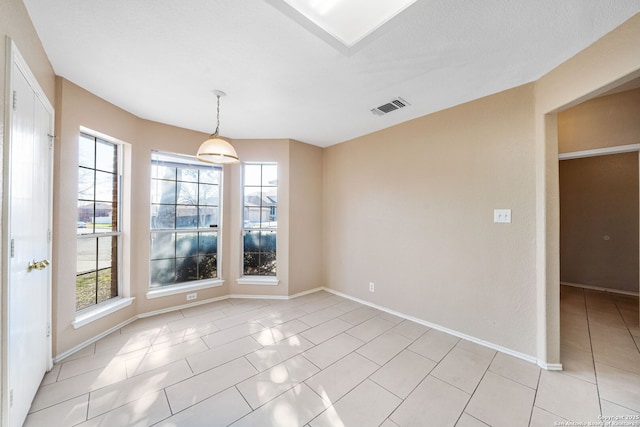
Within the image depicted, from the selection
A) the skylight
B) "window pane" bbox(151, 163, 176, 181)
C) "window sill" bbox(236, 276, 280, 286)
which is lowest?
"window sill" bbox(236, 276, 280, 286)

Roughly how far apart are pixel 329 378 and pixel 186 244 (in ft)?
9.16

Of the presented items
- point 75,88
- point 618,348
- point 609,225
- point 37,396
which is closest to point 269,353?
point 37,396

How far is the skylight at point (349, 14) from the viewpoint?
1.46 meters

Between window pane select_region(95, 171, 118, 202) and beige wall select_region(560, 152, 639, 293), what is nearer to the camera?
window pane select_region(95, 171, 118, 202)

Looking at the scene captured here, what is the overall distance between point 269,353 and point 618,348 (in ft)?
11.3

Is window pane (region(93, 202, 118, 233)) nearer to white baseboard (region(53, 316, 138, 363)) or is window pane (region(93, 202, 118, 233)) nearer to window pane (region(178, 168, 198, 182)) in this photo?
window pane (region(178, 168, 198, 182))

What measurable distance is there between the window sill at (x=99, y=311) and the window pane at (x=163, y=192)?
1.33 metres

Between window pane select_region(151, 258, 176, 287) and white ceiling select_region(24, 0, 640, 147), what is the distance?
2053mm

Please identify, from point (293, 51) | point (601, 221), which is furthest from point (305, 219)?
point (601, 221)

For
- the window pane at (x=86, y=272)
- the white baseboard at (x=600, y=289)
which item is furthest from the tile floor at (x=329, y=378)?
the white baseboard at (x=600, y=289)

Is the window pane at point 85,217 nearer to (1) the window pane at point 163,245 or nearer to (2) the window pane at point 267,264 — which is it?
(1) the window pane at point 163,245

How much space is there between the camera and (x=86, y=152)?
2.53m

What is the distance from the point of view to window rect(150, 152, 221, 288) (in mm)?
3258

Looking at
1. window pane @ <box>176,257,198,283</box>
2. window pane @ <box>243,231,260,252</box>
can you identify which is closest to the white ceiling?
window pane @ <box>243,231,260,252</box>
